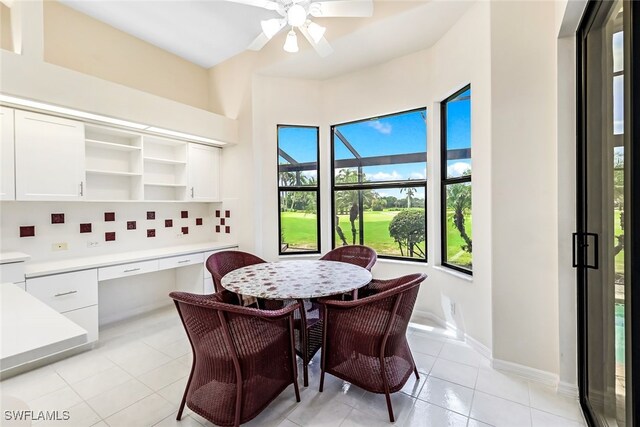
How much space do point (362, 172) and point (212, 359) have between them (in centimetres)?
292

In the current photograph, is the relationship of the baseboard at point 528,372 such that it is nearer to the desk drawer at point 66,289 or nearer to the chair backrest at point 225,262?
the chair backrest at point 225,262

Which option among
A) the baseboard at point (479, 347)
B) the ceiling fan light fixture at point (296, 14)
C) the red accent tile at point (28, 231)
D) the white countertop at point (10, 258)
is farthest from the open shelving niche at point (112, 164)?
the baseboard at point (479, 347)

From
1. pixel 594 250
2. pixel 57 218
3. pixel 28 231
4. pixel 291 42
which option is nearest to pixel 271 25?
pixel 291 42

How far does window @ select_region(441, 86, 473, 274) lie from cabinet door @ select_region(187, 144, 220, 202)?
3109 mm

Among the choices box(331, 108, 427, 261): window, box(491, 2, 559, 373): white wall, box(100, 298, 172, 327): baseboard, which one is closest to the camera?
box(491, 2, 559, 373): white wall

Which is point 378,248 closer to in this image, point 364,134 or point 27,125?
point 364,134

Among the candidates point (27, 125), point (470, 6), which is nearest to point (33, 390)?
point (27, 125)

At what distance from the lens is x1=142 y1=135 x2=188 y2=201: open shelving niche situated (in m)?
3.70

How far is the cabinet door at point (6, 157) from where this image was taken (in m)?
2.43

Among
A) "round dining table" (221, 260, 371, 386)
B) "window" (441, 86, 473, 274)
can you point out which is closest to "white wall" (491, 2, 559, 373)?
"window" (441, 86, 473, 274)

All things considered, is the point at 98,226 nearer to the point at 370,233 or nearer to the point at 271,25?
the point at 271,25

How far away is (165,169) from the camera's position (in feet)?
12.9

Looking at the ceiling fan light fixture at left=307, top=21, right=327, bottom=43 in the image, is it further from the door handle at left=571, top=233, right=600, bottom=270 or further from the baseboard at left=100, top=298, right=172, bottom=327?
the baseboard at left=100, top=298, right=172, bottom=327

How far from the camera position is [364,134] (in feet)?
12.7
